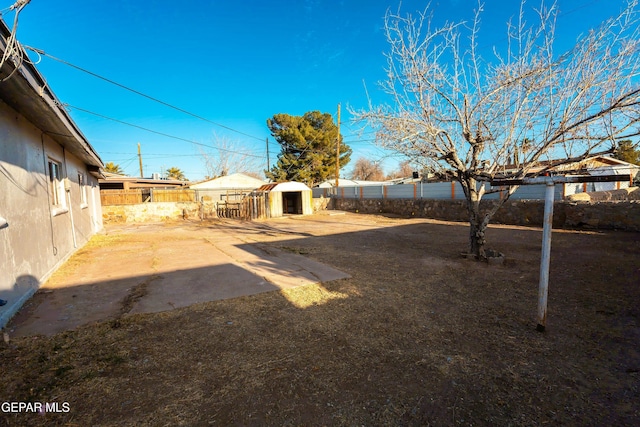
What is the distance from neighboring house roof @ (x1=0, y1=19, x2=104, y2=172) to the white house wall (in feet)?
0.47

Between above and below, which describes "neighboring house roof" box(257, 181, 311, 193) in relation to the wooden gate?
above

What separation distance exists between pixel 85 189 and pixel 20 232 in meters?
7.51

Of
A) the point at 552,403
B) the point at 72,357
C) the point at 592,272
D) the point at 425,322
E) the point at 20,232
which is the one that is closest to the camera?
the point at 552,403

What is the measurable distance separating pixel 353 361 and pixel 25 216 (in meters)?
4.91

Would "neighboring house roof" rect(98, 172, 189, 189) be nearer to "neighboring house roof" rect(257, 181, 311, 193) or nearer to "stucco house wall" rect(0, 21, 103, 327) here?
"neighboring house roof" rect(257, 181, 311, 193)

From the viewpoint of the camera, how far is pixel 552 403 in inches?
75.4

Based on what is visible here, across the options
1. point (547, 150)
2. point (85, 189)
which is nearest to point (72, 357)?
point (547, 150)

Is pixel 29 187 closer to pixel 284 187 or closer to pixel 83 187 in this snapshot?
pixel 83 187

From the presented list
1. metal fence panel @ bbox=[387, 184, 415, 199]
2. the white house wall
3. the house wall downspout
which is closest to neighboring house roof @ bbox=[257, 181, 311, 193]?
metal fence panel @ bbox=[387, 184, 415, 199]

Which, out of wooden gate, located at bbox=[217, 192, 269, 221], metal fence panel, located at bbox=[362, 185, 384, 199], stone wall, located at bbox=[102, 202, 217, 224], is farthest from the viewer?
metal fence panel, located at bbox=[362, 185, 384, 199]

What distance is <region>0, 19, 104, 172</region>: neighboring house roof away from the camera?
9.68 feet

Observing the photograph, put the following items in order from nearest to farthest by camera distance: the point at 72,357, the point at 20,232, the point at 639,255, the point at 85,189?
1. the point at 72,357
2. the point at 20,232
3. the point at 639,255
4. the point at 85,189

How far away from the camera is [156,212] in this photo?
1578 cm

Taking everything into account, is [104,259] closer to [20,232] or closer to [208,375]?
[20,232]
